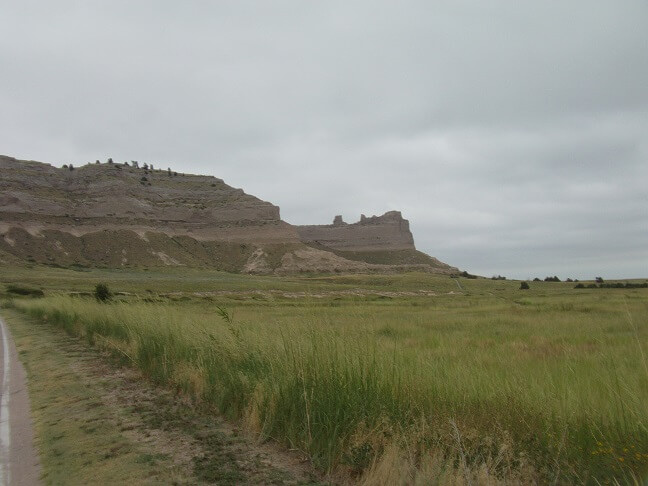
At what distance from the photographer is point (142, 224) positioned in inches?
4469

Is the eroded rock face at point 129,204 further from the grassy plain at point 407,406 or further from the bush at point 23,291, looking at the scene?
the grassy plain at point 407,406

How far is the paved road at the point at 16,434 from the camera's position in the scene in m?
4.80

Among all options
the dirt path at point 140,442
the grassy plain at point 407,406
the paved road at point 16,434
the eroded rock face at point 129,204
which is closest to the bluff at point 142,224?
the eroded rock face at point 129,204

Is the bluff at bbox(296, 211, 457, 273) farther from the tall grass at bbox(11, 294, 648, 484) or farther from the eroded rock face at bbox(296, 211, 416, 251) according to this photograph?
the tall grass at bbox(11, 294, 648, 484)

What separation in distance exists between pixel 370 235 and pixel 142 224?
7604 centimetres

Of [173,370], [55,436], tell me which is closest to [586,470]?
[55,436]

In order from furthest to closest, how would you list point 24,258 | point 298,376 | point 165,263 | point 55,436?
point 165,263, point 24,258, point 55,436, point 298,376

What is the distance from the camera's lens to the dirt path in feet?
14.9

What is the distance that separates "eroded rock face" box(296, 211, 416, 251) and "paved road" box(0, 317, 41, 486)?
148650 mm

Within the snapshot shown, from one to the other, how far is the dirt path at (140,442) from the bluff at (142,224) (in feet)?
293

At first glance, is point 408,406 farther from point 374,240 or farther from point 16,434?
point 374,240

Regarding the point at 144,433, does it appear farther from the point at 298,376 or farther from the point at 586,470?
the point at 586,470

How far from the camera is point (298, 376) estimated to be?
18.1 feet

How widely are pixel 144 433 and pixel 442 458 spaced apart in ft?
11.8
